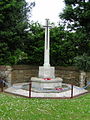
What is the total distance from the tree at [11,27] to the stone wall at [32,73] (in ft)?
3.89

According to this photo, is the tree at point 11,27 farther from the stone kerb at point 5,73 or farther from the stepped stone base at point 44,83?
the stepped stone base at point 44,83

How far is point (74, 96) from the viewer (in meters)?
8.85

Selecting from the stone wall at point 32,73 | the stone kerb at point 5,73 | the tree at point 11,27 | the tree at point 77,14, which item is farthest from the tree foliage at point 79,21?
the stone kerb at point 5,73

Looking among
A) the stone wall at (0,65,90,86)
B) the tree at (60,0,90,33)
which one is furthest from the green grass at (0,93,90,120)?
the tree at (60,0,90,33)

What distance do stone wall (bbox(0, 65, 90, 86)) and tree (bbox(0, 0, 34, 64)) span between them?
3.89 feet

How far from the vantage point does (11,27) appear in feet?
42.5

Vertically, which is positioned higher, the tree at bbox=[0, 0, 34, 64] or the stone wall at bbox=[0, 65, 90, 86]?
the tree at bbox=[0, 0, 34, 64]

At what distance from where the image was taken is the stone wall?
12.8m

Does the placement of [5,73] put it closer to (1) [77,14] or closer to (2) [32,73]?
(2) [32,73]

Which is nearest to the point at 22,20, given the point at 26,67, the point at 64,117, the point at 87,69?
the point at 26,67

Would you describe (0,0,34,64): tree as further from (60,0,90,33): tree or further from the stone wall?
(60,0,90,33): tree

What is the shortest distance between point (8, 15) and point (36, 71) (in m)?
5.03

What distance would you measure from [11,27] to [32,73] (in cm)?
412

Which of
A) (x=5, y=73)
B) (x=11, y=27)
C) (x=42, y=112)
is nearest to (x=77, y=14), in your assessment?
(x=11, y=27)
